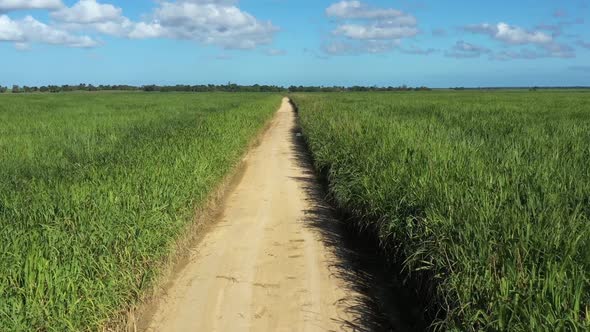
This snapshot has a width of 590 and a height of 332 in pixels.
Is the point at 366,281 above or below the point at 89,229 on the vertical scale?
below

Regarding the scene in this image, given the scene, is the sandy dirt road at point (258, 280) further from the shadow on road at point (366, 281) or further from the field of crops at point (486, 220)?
the field of crops at point (486, 220)

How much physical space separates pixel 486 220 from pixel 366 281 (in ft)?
5.60

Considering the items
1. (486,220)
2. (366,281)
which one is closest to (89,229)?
(366,281)

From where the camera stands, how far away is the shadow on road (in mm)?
4383

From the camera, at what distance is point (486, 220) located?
161 inches

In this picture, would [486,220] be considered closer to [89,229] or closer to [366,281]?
[366,281]

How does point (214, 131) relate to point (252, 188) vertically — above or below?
above

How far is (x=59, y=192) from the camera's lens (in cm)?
500

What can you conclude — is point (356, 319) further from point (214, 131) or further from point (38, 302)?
point (214, 131)

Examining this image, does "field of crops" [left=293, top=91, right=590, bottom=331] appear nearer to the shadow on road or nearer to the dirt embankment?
the shadow on road

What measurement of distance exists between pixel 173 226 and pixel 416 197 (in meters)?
2.74

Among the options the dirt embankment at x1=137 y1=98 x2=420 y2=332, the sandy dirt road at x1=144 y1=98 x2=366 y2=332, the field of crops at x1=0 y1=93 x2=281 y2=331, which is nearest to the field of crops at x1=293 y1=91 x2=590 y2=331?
the dirt embankment at x1=137 y1=98 x2=420 y2=332

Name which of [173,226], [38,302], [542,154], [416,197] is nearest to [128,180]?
[173,226]

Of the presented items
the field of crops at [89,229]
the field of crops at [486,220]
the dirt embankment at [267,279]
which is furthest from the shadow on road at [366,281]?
the field of crops at [89,229]
